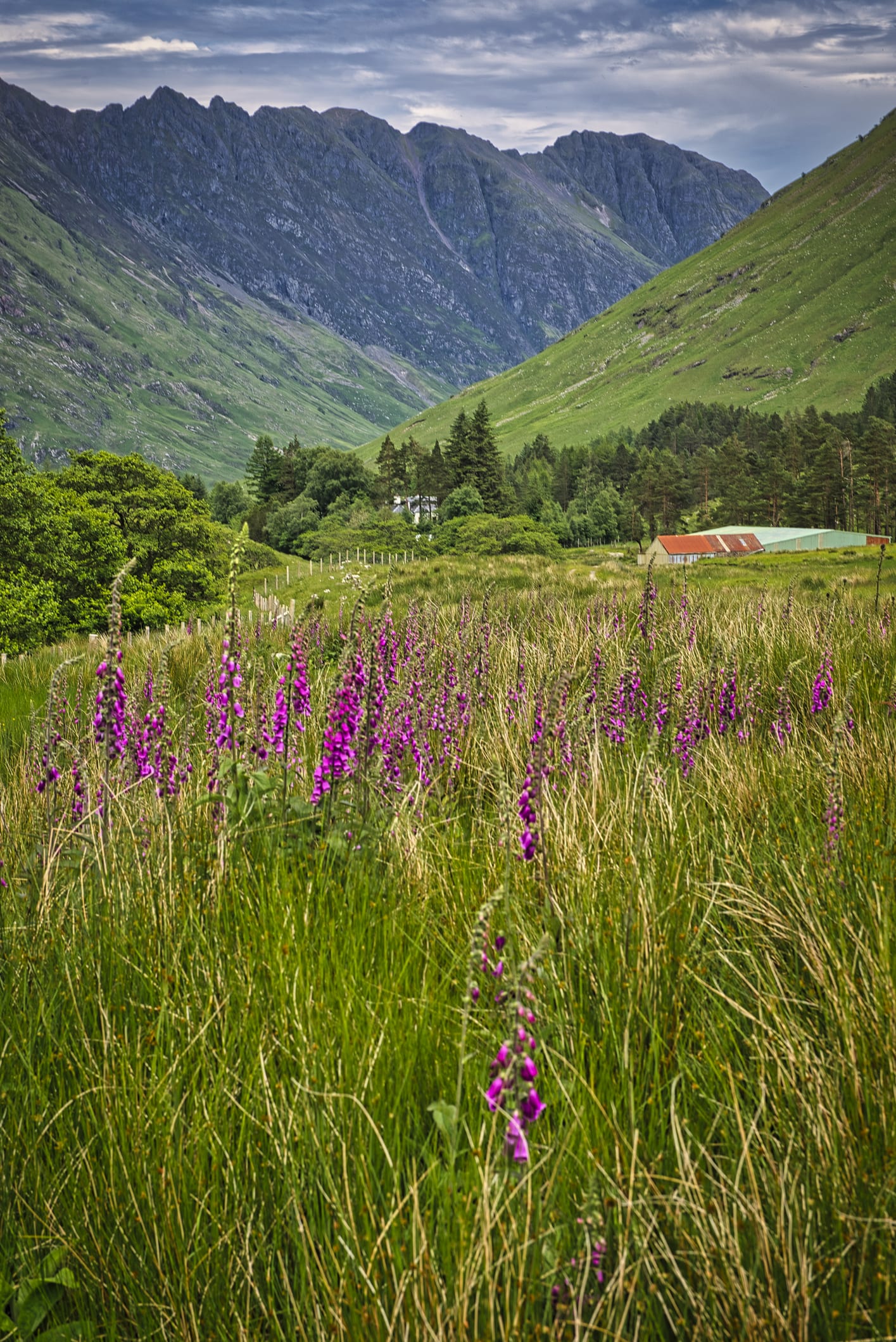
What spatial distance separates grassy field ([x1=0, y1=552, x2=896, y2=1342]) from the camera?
71.1 inches

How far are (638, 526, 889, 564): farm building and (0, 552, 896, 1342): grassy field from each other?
92.0m

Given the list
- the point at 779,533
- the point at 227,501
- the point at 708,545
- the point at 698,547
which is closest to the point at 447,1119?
the point at 698,547

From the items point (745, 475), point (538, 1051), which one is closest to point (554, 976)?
point (538, 1051)

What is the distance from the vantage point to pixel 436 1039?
2.64 m

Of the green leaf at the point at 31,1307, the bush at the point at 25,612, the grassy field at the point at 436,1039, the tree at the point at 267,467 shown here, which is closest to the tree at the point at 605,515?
the tree at the point at 267,467

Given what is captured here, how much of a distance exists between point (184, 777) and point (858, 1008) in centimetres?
398

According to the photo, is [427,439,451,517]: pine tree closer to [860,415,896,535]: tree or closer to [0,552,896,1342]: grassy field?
[860,415,896,535]: tree

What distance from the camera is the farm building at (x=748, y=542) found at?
312 ft

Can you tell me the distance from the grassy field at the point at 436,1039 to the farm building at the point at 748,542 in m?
92.0

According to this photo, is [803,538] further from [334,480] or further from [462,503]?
[334,480]

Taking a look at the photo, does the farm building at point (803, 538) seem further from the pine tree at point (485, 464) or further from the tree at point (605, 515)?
the pine tree at point (485, 464)

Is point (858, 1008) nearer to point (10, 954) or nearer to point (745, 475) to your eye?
point (10, 954)

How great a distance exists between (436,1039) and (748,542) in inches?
4144

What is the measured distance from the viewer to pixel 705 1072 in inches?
102
